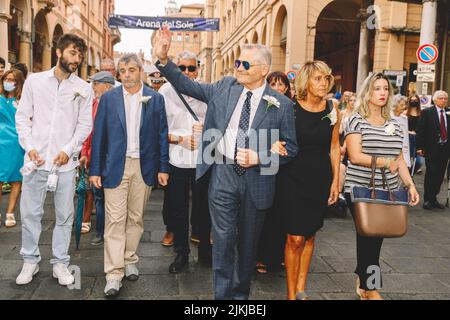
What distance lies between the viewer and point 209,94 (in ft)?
11.4

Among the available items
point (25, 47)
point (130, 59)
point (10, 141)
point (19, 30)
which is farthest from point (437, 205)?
point (19, 30)

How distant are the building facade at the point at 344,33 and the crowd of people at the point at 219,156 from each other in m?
7.10

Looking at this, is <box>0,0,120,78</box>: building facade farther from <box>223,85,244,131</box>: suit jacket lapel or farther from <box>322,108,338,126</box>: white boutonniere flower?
<box>322,108,338,126</box>: white boutonniere flower

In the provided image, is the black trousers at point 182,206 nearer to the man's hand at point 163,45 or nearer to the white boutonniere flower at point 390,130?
the man's hand at point 163,45

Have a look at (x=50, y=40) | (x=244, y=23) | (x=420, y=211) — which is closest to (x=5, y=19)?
(x=50, y=40)

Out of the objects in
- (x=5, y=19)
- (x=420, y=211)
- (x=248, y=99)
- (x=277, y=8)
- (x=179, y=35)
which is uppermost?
(x=179, y=35)

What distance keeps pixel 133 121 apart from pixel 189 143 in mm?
668

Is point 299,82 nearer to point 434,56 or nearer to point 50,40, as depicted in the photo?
point 434,56

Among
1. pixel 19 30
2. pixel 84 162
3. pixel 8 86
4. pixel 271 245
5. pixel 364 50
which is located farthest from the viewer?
pixel 19 30

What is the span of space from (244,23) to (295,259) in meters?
32.6

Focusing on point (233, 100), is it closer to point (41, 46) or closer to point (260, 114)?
point (260, 114)

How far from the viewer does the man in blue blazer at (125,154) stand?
151 inches

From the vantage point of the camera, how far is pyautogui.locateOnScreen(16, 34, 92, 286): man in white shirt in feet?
12.7

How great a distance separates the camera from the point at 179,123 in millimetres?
4629
